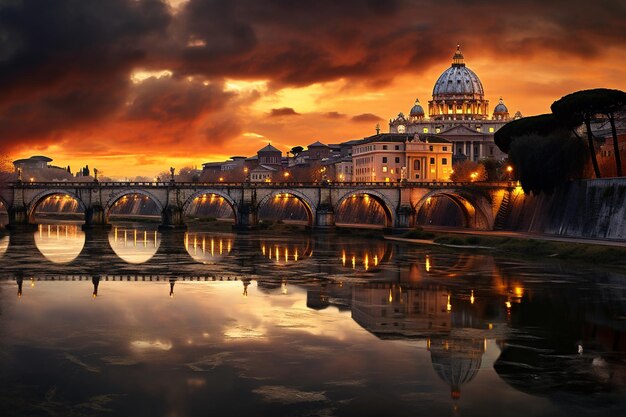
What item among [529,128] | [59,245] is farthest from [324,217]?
[59,245]

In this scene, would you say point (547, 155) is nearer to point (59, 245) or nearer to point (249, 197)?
point (249, 197)

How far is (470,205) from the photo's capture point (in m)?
103

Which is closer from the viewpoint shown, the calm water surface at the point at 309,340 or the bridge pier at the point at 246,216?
the calm water surface at the point at 309,340

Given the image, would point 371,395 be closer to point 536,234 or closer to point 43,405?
A: point 43,405

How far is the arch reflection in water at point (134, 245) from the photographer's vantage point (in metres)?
62.5

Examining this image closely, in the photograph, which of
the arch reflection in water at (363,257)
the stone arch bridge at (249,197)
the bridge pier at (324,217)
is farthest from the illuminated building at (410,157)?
the arch reflection in water at (363,257)

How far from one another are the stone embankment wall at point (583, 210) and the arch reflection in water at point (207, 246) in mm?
30192

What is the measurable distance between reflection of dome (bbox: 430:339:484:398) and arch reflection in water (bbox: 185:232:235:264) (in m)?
32.2

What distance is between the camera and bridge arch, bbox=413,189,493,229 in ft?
319

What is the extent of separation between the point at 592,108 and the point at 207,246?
37.2 m

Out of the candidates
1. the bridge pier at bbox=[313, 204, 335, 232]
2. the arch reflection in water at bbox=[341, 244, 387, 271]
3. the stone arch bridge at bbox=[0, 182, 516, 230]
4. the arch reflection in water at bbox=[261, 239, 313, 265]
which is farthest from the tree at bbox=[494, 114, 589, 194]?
the bridge pier at bbox=[313, 204, 335, 232]

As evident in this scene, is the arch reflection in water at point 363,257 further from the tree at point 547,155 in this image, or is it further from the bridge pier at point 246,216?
the bridge pier at point 246,216

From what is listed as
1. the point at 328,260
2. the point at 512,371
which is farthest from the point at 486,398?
the point at 328,260

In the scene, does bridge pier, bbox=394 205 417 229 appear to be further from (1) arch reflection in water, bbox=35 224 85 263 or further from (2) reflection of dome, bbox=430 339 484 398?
(2) reflection of dome, bbox=430 339 484 398
